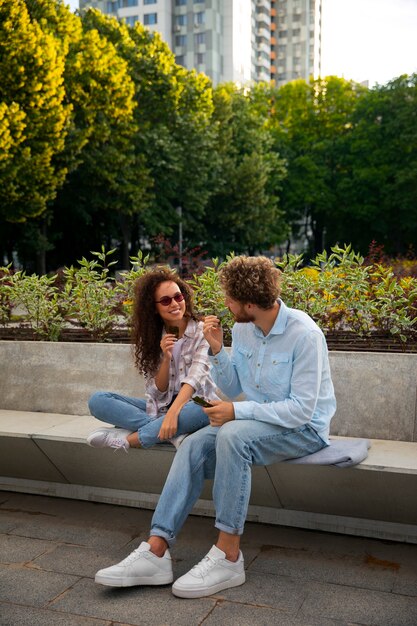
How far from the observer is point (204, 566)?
3.85 metres

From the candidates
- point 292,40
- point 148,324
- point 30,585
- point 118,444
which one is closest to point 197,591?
point 30,585

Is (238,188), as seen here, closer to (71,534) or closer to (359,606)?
(71,534)

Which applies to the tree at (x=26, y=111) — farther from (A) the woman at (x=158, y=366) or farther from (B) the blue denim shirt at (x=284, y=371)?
(B) the blue denim shirt at (x=284, y=371)

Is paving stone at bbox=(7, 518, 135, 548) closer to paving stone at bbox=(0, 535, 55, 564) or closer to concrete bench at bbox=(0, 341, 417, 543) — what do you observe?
paving stone at bbox=(0, 535, 55, 564)

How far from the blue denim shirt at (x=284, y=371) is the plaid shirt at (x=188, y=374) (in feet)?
1.01

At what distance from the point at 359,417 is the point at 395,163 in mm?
38847

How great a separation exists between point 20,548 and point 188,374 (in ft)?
4.55

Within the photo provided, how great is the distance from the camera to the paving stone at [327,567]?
3957 millimetres

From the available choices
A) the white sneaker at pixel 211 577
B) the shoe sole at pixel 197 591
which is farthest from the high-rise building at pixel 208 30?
the shoe sole at pixel 197 591

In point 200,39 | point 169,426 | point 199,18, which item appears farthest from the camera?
point 199,18

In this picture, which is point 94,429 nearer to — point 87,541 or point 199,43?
point 87,541

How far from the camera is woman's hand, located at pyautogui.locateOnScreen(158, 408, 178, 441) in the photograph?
14.7 ft

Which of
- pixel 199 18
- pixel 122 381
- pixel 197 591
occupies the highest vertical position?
pixel 199 18

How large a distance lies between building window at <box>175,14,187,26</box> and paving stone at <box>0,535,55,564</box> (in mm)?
100579
